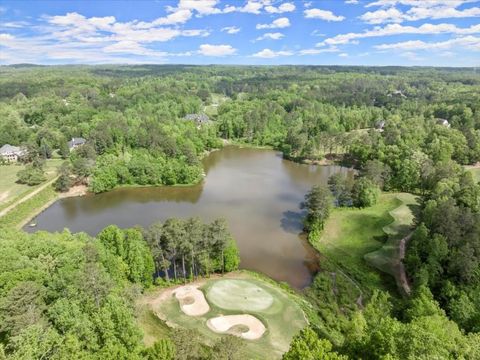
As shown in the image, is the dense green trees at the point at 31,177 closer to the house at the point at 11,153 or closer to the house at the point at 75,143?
the house at the point at 11,153

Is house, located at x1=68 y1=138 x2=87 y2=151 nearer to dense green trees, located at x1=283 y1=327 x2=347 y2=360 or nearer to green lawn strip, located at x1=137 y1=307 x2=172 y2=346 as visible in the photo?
green lawn strip, located at x1=137 y1=307 x2=172 y2=346

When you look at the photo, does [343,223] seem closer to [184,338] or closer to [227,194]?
[227,194]

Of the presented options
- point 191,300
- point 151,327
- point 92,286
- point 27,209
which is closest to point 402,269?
point 191,300

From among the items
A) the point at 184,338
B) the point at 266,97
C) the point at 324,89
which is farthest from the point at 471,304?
the point at 324,89

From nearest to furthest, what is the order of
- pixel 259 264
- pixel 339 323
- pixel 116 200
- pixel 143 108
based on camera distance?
pixel 339 323
pixel 259 264
pixel 116 200
pixel 143 108

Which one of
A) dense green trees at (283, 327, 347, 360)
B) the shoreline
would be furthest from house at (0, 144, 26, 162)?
dense green trees at (283, 327, 347, 360)

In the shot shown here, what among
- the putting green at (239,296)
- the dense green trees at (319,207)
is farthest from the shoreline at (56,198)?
the dense green trees at (319,207)
